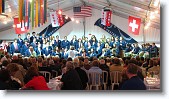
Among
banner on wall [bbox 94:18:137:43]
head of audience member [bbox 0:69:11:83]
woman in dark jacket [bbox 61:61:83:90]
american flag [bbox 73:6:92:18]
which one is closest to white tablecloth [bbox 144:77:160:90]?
woman in dark jacket [bbox 61:61:83:90]

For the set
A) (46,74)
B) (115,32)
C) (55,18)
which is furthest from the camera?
(115,32)

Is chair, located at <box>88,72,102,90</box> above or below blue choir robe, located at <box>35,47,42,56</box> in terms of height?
below

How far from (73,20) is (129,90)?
1320 centimetres

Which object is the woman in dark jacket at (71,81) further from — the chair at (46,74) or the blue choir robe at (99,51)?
the blue choir robe at (99,51)

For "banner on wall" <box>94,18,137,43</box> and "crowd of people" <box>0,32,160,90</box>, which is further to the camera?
"banner on wall" <box>94,18,137,43</box>

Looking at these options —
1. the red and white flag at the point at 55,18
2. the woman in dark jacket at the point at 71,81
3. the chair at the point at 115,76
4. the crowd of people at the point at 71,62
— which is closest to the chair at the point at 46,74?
the crowd of people at the point at 71,62

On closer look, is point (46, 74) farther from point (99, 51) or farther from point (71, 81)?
point (99, 51)

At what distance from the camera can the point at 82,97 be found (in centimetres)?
269

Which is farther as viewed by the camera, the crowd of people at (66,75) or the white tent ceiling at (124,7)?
the white tent ceiling at (124,7)

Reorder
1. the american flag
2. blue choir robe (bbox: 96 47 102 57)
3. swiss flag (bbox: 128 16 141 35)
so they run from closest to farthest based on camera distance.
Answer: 1. swiss flag (bbox: 128 16 141 35)
2. blue choir robe (bbox: 96 47 102 57)
3. the american flag

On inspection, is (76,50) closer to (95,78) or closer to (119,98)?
(95,78)

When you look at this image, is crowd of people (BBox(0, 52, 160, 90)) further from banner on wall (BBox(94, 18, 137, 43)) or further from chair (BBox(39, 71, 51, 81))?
banner on wall (BBox(94, 18, 137, 43))

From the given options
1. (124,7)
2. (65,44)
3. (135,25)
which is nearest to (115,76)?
(135,25)

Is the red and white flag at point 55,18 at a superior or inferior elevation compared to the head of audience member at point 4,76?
superior
